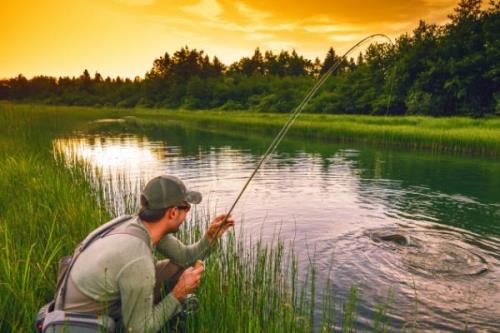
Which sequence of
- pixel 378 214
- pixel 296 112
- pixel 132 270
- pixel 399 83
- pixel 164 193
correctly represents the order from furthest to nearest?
pixel 399 83
pixel 378 214
pixel 296 112
pixel 164 193
pixel 132 270

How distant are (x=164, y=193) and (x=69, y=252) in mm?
2823

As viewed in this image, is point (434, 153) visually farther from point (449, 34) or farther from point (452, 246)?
point (449, 34)

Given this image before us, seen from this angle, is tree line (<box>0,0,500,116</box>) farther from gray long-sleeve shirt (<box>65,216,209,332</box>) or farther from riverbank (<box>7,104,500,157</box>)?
gray long-sleeve shirt (<box>65,216,209,332</box>)

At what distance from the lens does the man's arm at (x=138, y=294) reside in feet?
9.41

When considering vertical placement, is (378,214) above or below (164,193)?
below

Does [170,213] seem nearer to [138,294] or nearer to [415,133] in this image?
[138,294]

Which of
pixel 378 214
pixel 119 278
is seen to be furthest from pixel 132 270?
pixel 378 214

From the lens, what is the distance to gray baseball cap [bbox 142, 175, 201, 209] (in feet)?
10.5

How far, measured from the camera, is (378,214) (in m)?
11.7

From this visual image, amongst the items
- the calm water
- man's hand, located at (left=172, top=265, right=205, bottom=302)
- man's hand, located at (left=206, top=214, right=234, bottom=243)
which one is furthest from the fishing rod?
the calm water

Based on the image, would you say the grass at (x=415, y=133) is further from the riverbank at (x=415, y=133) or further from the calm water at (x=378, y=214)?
the calm water at (x=378, y=214)

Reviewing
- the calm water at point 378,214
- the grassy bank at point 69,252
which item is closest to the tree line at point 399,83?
the calm water at point 378,214

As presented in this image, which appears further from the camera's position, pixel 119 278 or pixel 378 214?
pixel 378 214

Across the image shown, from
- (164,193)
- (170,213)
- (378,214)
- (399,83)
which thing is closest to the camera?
(164,193)
